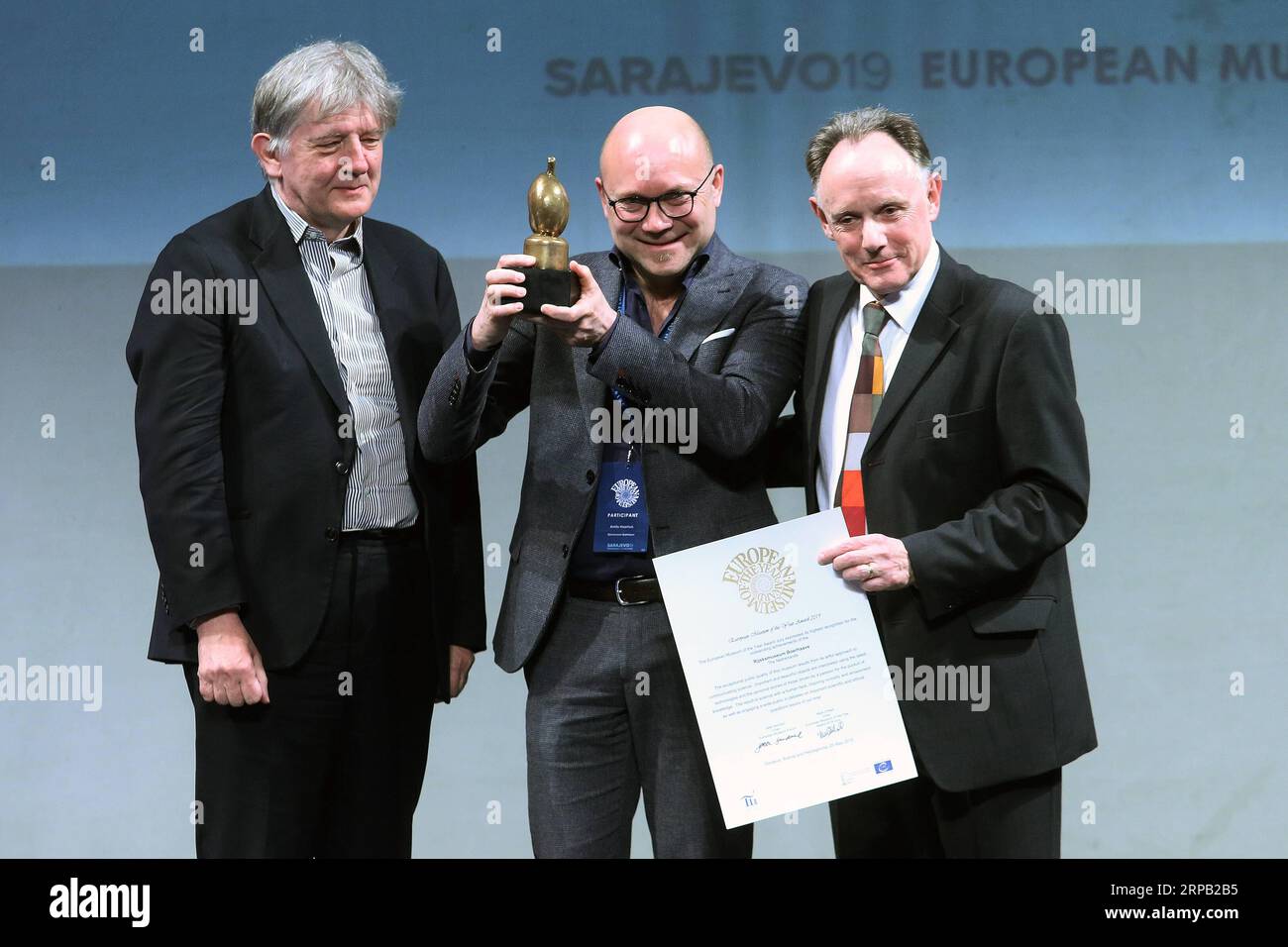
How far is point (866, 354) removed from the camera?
205 centimetres

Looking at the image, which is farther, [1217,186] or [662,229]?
[1217,186]

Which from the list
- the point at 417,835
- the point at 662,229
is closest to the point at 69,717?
the point at 417,835

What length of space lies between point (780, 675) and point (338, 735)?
808 millimetres

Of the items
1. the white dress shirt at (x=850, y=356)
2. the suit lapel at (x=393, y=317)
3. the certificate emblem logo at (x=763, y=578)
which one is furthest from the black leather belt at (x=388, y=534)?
the white dress shirt at (x=850, y=356)

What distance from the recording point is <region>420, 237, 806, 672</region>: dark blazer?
2.07 metres

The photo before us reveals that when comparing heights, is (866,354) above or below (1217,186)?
below

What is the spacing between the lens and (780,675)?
6.59 ft

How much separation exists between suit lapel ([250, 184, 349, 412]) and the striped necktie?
860mm

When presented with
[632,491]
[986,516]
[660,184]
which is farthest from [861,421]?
[660,184]

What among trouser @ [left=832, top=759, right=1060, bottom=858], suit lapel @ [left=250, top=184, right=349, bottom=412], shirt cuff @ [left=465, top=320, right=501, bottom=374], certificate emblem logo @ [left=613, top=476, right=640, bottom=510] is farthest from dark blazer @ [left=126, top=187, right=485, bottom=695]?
trouser @ [left=832, top=759, right=1060, bottom=858]

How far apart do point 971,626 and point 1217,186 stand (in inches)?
79.4

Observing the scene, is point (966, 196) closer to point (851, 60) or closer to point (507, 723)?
point (851, 60)

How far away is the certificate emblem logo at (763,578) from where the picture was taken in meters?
1.99

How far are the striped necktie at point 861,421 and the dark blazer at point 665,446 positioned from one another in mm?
132
